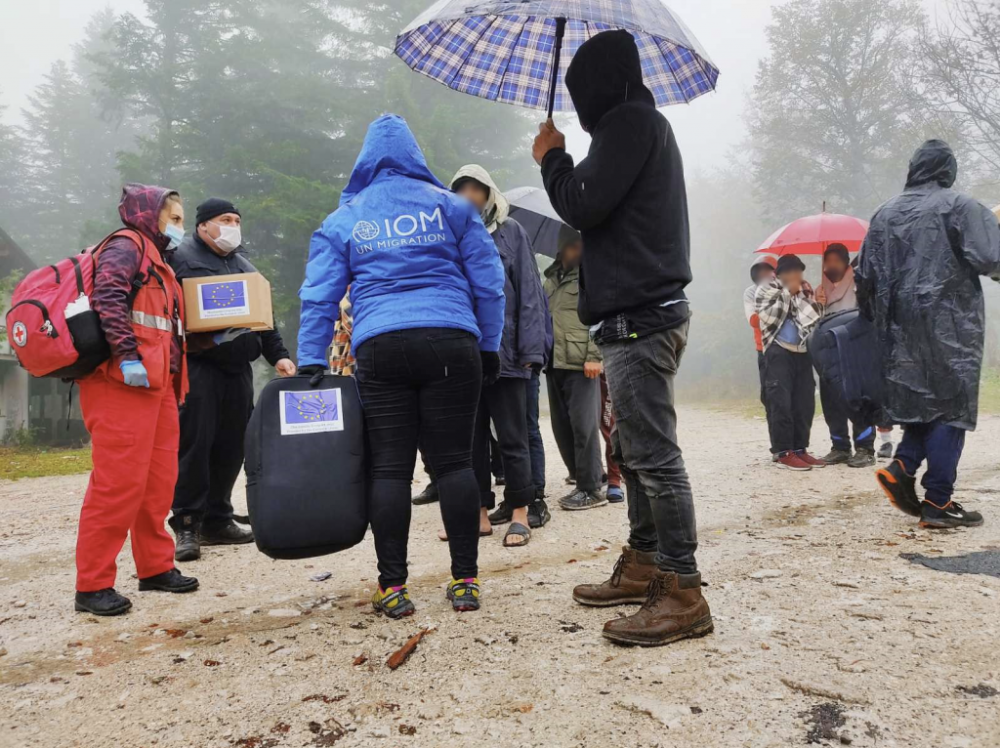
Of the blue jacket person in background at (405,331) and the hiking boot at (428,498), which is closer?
the blue jacket person in background at (405,331)

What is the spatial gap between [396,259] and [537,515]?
8.19 ft

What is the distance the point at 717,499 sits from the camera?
214 inches

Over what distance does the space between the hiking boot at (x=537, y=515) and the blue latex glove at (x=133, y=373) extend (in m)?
2.58

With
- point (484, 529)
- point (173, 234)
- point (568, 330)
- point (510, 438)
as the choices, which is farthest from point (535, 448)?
point (173, 234)

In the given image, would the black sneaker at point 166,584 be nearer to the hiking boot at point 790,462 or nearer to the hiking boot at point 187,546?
the hiking boot at point 187,546

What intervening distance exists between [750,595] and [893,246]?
106 inches

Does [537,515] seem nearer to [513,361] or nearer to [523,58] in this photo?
[513,361]

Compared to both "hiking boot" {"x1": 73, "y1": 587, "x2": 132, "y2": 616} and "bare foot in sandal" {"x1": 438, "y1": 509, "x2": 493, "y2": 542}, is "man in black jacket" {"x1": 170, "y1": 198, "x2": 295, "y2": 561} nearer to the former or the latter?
"hiking boot" {"x1": 73, "y1": 587, "x2": 132, "y2": 616}

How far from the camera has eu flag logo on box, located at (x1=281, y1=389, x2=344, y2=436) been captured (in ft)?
9.45

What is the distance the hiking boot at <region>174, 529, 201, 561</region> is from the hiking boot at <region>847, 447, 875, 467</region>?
5759 mm

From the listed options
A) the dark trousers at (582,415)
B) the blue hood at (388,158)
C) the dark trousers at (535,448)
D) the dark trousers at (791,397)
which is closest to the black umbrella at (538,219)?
the dark trousers at (582,415)

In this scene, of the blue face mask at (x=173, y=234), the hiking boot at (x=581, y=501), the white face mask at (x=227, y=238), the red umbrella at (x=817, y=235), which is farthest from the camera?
the red umbrella at (x=817, y=235)

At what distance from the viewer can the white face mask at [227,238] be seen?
4.49 metres

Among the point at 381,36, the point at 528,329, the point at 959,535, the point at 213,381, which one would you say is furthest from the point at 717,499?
the point at 381,36
